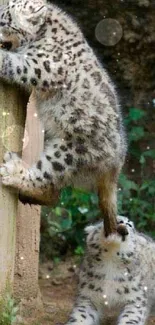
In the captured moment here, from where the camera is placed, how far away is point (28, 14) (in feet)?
19.6

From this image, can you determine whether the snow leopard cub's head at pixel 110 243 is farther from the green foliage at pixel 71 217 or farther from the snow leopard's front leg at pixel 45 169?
the green foliage at pixel 71 217

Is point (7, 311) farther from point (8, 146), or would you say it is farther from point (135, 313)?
point (135, 313)

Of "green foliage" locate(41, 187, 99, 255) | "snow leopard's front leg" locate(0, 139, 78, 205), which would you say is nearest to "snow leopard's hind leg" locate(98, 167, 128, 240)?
"snow leopard's front leg" locate(0, 139, 78, 205)

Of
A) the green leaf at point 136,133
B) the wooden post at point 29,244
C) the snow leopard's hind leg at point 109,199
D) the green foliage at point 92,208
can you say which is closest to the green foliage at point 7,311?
the snow leopard's hind leg at point 109,199

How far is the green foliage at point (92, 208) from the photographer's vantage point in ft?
30.3

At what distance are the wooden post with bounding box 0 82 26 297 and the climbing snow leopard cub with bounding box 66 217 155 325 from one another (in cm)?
125

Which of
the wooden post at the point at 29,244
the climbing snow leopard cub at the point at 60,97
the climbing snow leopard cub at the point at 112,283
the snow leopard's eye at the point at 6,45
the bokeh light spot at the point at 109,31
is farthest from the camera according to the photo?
the bokeh light spot at the point at 109,31

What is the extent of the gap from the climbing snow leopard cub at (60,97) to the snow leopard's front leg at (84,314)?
1176 mm

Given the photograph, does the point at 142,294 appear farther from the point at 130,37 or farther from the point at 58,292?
the point at 130,37

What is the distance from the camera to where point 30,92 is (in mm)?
5770

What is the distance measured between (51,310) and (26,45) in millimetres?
A: 2417

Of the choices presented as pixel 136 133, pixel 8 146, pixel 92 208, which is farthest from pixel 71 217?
pixel 8 146

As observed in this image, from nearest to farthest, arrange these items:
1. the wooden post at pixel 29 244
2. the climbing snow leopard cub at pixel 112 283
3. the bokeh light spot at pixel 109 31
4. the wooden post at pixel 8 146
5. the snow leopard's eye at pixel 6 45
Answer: the wooden post at pixel 8 146 < the snow leopard's eye at pixel 6 45 < the climbing snow leopard cub at pixel 112 283 < the wooden post at pixel 29 244 < the bokeh light spot at pixel 109 31

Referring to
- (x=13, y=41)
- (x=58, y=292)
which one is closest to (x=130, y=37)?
(x=58, y=292)
